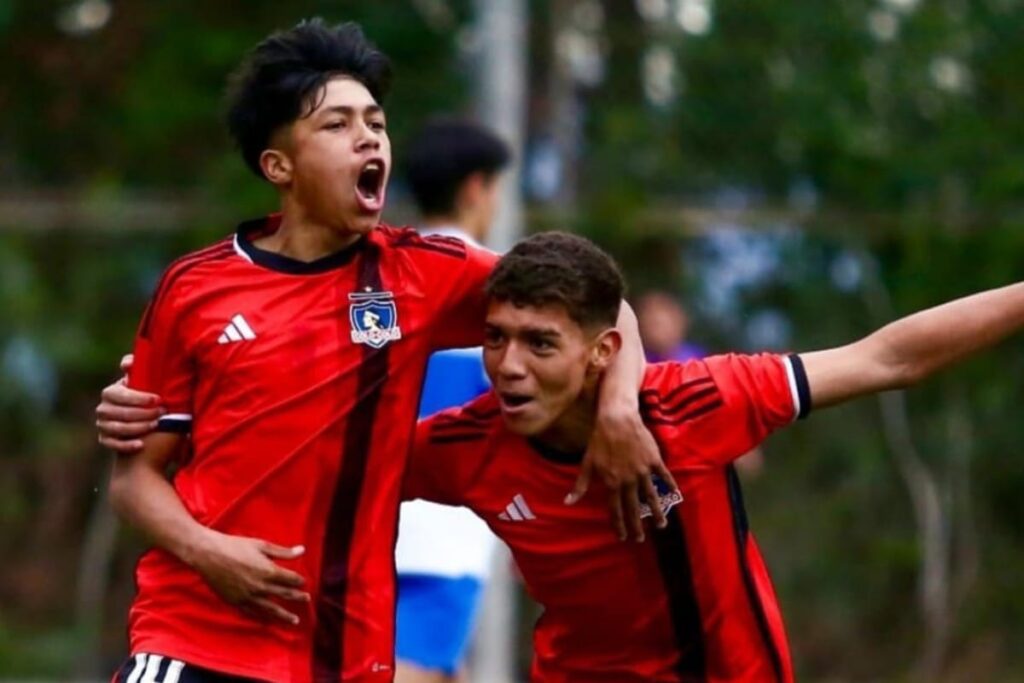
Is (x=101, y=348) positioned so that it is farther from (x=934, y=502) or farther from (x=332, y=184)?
(x=332, y=184)

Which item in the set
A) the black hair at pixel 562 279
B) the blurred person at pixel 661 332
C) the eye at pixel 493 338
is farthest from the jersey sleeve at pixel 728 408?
the blurred person at pixel 661 332

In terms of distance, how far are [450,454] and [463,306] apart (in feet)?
1.02

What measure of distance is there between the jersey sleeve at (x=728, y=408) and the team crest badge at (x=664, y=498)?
3.6 inches

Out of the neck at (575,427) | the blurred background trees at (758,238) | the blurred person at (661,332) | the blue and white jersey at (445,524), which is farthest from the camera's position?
the blurred background trees at (758,238)

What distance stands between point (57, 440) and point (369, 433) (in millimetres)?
7445

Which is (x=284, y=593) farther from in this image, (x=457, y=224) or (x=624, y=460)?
(x=457, y=224)

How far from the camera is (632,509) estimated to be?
4.48 meters

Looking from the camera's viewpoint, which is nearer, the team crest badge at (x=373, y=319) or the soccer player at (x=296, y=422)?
the soccer player at (x=296, y=422)

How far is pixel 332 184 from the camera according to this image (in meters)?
4.64

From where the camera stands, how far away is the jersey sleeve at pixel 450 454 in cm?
471

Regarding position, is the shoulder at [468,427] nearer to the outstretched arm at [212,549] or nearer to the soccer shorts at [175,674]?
the outstretched arm at [212,549]

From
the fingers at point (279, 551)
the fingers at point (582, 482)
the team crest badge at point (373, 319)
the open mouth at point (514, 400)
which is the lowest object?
the fingers at point (279, 551)

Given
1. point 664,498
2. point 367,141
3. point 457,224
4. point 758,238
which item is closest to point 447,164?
point 457,224

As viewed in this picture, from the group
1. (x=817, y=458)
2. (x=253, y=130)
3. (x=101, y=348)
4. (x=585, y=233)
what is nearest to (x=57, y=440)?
(x=101, y=348)
